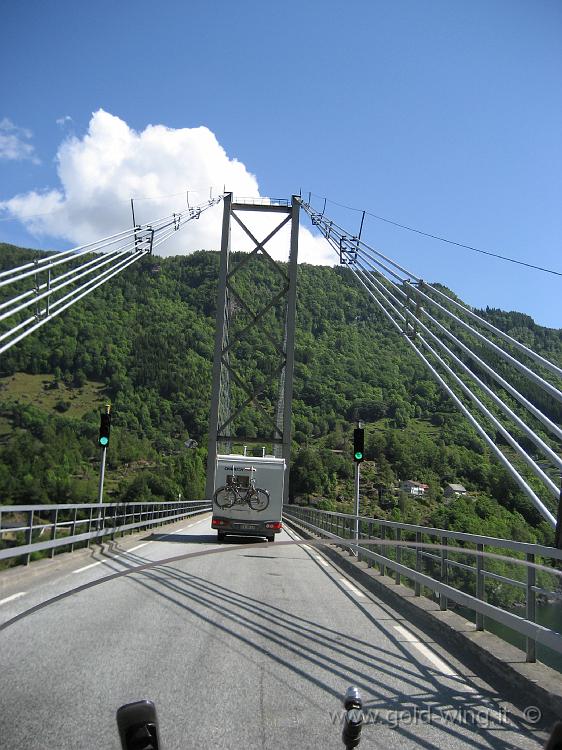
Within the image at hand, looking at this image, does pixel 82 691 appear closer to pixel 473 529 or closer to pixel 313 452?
pixel 473 529

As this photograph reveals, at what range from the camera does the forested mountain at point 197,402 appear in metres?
49.0

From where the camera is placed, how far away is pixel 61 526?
50.4 feet

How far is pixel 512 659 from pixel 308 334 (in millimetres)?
93610

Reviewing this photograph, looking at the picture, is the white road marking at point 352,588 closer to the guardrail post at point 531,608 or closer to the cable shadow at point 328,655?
the cable shadow at point 328,655

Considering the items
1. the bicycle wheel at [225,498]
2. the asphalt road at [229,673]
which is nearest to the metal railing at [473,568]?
the asphalt road at [229,673]

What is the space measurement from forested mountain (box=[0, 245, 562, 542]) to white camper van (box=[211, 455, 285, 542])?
6.39 metres

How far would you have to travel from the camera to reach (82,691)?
5082mm

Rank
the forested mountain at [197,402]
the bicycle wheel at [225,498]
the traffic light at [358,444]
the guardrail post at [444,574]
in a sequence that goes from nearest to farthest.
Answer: the guardrail post at [444,574]
the traffic light at [358,444]
the bicycle wheel at [225,498]
the forested mountain at [197,402]

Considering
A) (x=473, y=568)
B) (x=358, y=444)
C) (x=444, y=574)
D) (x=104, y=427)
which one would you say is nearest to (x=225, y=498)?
(x=104, y=427)

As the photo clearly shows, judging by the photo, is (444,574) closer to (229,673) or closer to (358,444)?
(229,673)

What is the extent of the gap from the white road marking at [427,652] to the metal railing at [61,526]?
5.46m

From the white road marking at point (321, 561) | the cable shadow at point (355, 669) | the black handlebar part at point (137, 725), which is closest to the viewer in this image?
the black handlebar part at point (137, 725)

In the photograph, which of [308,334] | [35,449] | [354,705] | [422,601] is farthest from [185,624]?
[35,449]

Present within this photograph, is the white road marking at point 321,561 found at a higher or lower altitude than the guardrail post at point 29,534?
lower
